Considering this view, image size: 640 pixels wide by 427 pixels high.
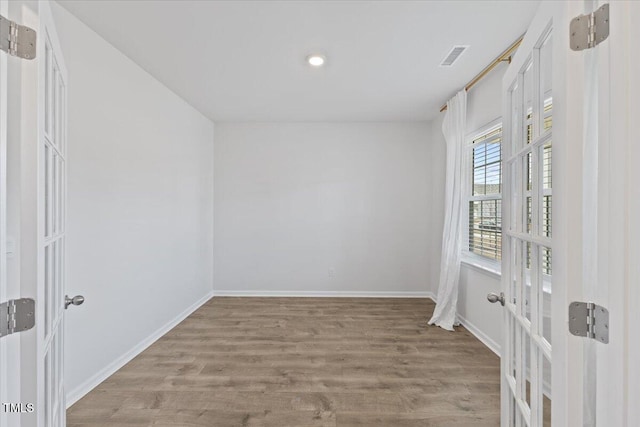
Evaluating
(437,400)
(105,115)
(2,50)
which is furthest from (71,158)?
(437,400)

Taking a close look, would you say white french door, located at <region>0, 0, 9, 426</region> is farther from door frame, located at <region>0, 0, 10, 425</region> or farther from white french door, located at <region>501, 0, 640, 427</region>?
white french door, located at <region>501, 0, 640, 427</region>

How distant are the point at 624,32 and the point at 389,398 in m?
2.15

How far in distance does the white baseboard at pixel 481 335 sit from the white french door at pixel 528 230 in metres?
1.47

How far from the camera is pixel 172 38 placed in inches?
89.0

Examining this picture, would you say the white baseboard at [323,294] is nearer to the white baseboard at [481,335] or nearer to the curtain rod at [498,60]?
the white baseboard at [481,335]

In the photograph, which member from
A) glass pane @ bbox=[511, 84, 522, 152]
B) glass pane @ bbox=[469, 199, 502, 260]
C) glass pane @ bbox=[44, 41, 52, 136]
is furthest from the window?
glass pane @ bbox=[44, 41, 52, 136]

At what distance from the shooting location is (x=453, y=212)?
3324 mm

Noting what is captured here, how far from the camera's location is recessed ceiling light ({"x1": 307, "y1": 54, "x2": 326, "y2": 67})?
2496 millimetres

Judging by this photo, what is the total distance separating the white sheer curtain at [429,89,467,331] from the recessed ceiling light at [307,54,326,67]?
159 centimetres

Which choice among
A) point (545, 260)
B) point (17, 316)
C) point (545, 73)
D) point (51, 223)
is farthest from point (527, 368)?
point (51, 223)

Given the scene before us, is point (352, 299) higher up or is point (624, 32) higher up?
point (624, 32)

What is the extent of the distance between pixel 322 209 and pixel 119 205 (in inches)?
104

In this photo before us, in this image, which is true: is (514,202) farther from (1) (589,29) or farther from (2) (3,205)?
(2) (3,205)

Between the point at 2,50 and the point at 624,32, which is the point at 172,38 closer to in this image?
the point at 2,50
